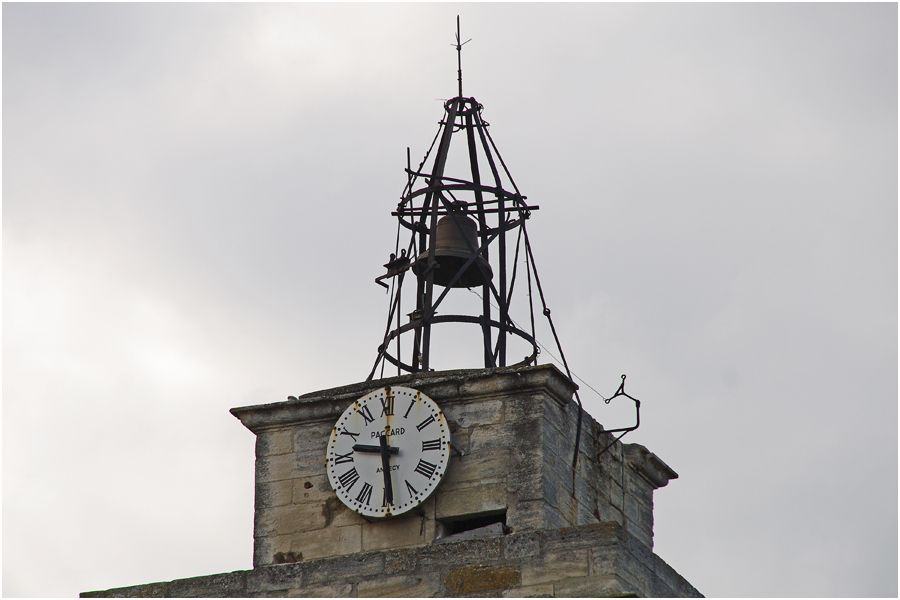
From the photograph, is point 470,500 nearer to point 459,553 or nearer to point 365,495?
point 459,553

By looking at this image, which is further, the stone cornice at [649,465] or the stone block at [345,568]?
the stone cornice at [649,465]

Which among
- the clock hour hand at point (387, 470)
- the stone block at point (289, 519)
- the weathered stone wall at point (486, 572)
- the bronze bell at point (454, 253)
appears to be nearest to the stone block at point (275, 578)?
the weathered stone wall at point (486, 572)

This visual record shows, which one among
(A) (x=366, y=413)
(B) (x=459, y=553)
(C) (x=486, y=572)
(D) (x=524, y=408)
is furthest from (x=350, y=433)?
(C) (x=486, y=572)

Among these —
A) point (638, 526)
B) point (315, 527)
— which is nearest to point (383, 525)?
point (315, 527)

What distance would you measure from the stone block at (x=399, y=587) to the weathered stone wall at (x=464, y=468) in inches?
26.2

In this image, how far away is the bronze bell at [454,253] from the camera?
38000mm

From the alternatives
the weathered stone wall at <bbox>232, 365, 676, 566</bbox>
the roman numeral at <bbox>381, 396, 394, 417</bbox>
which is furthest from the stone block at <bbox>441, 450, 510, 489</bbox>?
the roman numeral at <bbox>381, 396, 394, 417</bbox>

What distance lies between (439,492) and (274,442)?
2.46 metres

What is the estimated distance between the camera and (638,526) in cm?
3784

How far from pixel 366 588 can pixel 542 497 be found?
229cm

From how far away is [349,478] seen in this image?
36.2 meters

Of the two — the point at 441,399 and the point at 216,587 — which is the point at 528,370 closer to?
the point at 441,399

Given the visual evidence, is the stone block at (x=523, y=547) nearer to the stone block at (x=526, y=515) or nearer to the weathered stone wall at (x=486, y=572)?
the weathered stone wall at (x=486, y=572)

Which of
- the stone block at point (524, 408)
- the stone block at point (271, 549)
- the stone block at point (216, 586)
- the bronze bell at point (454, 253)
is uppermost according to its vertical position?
the bronze bell at point (454, 253)
